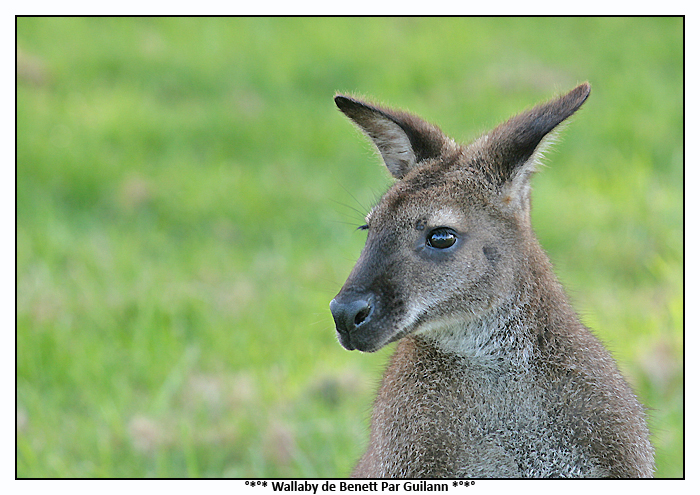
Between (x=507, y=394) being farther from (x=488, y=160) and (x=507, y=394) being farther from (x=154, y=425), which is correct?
(x=154, y=425)

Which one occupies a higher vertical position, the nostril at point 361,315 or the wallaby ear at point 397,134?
the wallaby ear at point 397,134

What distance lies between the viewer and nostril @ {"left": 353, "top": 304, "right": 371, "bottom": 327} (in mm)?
3117

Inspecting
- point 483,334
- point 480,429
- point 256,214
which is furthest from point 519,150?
point 256,214

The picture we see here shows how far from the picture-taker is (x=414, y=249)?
3.33 m

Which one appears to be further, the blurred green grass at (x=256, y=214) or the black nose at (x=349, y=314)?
the blurred green grass at (x=256, y=214)

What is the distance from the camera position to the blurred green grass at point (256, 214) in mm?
5625

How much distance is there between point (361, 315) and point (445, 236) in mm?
512

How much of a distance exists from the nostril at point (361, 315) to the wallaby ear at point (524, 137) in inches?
34.1

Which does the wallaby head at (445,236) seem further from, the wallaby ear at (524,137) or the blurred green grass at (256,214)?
the blurred green grass at (256,214)

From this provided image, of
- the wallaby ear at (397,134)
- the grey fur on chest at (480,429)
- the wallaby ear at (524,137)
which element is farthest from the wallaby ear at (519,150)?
the grey fur on chest at (480,429)

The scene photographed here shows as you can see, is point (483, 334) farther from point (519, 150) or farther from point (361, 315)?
point (519, 150)

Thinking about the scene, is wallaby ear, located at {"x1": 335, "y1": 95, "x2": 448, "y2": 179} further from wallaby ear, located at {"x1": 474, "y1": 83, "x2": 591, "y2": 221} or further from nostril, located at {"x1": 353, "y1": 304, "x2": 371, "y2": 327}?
nostril, located at {"x1": 353, "y1": 304, "x2": 371, "y2": 327}

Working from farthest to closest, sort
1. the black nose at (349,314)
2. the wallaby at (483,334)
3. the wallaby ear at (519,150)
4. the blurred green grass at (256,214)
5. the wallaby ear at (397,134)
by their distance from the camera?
1. the blurred green grass at (256,214)
2. the wallaby ear at (397,134)
3. the wallaby ear at (519,150)
4. the wallaby at (483,334)
5. the black nose at (349,314)

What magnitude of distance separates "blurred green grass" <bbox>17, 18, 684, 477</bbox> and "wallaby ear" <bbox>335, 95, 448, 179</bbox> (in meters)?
0.40
